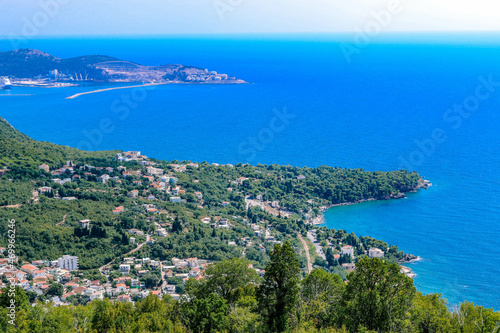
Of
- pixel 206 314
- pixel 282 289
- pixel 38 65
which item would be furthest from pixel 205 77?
pixel 282 289

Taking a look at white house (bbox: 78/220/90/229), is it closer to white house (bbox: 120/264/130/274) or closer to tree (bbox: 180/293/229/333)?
white house (bbox: 120/264/130/274)

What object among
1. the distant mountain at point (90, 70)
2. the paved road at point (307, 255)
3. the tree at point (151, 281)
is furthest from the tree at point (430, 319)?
the distant mountain at point (90, 70)

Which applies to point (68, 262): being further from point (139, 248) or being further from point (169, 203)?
point (169, 203)

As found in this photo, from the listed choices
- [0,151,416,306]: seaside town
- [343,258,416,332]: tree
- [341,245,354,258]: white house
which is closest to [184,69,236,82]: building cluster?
[0,151,416,306]: seaside town

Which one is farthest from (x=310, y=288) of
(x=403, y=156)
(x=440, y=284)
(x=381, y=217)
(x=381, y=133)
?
(x=381, y=133)

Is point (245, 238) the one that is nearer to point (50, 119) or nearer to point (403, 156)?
point (403, 156)

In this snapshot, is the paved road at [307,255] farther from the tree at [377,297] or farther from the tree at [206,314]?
the tree at [377,297]
